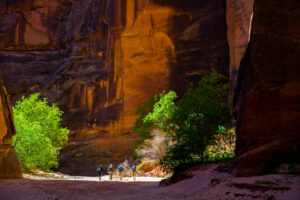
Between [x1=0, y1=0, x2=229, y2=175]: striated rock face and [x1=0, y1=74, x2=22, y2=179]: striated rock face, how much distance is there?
2070 cm

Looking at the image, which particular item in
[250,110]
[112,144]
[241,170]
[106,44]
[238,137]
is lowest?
[112,144]

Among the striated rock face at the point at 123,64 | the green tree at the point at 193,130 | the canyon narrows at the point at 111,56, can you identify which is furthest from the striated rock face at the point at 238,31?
the green tree at the point at 193,130

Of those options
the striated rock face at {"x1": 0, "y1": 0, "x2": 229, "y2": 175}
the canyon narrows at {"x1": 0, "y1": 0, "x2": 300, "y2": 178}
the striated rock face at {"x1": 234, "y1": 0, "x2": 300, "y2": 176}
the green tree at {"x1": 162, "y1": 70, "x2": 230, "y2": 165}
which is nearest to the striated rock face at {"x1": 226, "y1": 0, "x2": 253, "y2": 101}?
the canyon narrows at {"x1": 0, "y1": 0, "x2": 300, "y2": 178}

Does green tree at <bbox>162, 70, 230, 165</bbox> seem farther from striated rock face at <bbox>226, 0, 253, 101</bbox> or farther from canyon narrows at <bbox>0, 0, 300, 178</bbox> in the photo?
canyon narrows at <bbox>0, 0, 300, 178</bbox>

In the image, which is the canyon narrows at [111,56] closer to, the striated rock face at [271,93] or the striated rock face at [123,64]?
the striated rock face at [123,64]

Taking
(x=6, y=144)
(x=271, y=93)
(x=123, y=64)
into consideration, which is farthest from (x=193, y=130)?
(x=123, y=64)

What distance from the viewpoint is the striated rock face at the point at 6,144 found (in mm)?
17188

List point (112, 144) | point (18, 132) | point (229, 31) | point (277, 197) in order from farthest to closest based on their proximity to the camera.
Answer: point (112, 144), point (229, 31), point (18, 132), point (277, 197)

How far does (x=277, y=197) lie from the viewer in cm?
782

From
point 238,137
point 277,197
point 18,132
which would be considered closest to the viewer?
point 277,197

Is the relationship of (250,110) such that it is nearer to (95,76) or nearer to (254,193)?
(254,193)

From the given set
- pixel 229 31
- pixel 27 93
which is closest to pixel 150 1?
pixel 229 31

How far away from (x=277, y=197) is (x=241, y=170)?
3310 millimetres

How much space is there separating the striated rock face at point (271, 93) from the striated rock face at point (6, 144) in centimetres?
1266
